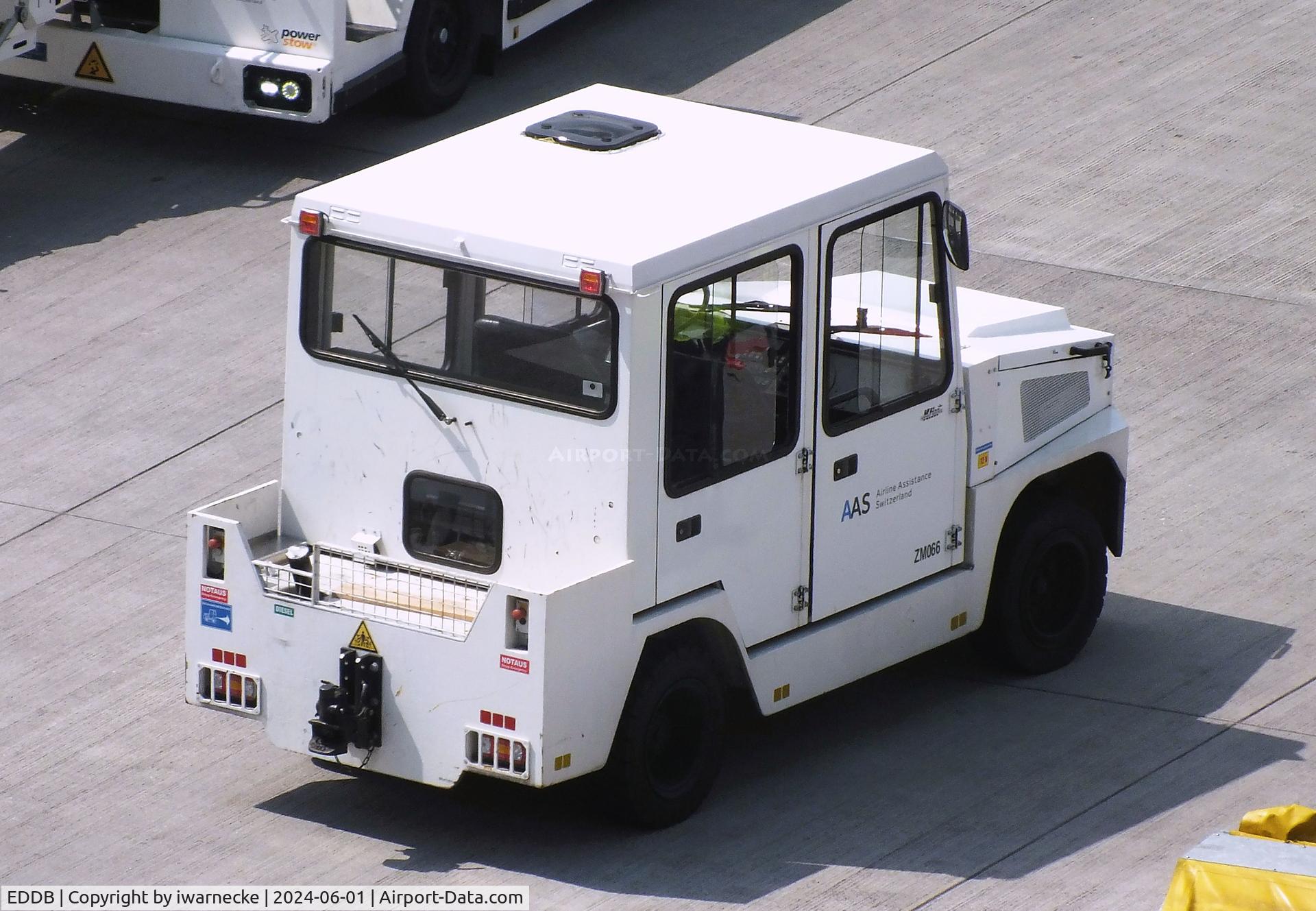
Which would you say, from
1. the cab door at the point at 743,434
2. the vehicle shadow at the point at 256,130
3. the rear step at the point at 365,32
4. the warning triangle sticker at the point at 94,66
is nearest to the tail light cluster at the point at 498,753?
the cab door at the point at 743,434

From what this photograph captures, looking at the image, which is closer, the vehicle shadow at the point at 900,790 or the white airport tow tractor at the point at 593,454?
the white airport tow tractor at the point at 593,454

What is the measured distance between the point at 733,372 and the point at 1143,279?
19.7 ft

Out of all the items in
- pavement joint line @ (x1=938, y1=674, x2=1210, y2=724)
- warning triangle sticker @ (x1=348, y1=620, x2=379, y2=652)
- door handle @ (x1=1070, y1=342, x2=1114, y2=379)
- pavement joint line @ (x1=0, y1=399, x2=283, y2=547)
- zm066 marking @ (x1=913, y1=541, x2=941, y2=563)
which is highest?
door handle @ (x1=1070, y1=342, x2=1114, y2=379)

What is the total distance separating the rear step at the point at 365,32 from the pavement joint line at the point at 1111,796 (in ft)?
25.3

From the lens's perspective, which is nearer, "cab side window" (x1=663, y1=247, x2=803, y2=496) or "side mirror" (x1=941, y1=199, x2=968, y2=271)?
"cab side window" (x1=663, y1=247, x2=803, y2=496)

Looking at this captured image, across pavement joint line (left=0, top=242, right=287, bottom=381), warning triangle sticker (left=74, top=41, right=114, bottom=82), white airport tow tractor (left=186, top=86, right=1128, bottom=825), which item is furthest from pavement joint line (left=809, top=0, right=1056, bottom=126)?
white airport tow tractor (left=186, top=86, right=1128, bottom=825)

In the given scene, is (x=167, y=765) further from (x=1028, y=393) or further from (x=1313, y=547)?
(x=1313, y=547)

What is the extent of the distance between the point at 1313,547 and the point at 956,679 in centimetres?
211

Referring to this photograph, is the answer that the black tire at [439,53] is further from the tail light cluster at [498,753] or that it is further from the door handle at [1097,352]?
the tail light cluster at [498,753]

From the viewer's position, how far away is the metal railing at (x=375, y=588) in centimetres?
792

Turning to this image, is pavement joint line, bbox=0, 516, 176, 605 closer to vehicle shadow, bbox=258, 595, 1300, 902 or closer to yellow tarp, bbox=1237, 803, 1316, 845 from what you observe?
vehicle shadow, bbox=258, 595, 1300, 902

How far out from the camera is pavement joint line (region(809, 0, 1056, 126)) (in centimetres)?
1562

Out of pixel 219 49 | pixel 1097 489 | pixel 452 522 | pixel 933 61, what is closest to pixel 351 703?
Answer: pixel 452 522

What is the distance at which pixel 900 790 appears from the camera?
859 centimetres
